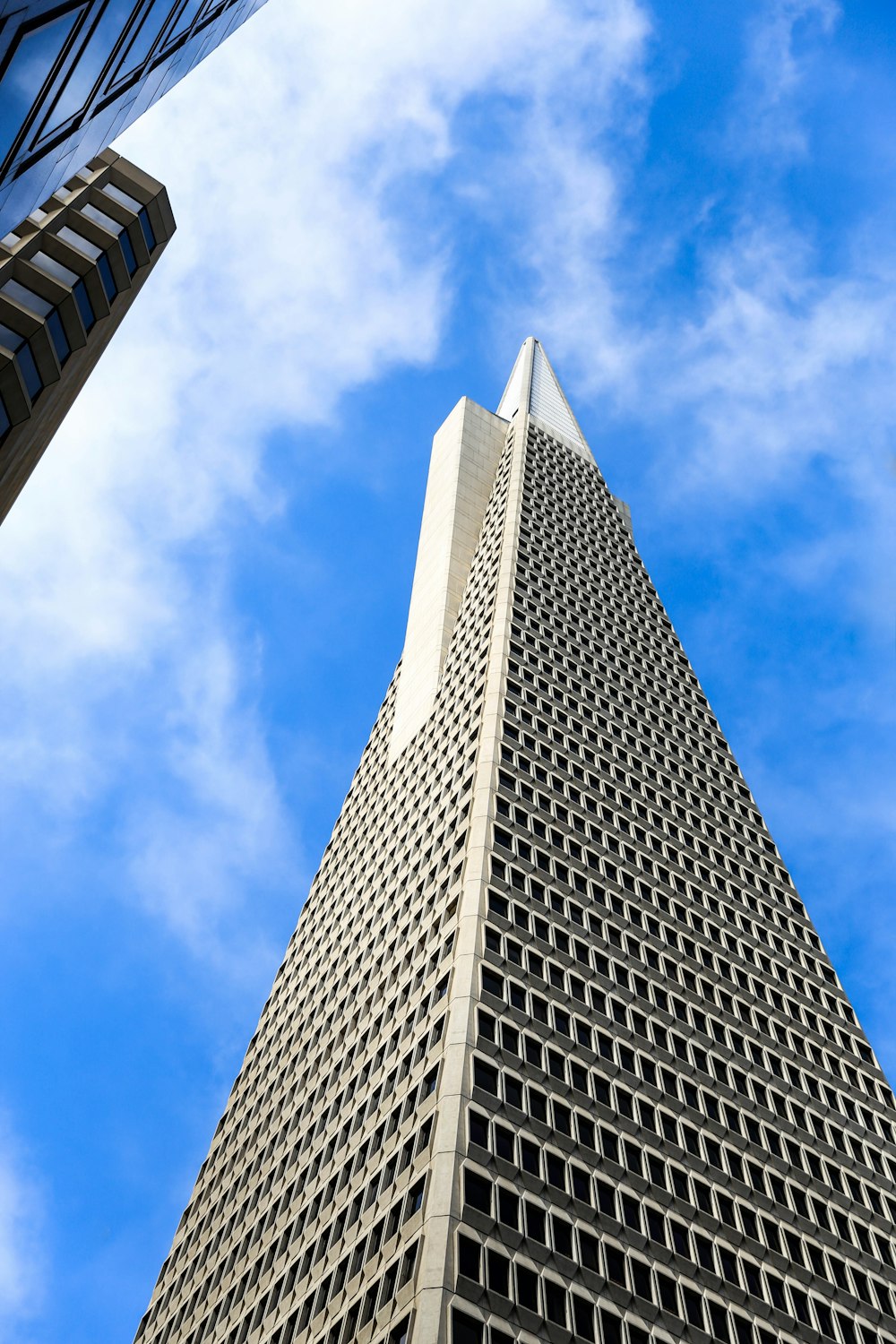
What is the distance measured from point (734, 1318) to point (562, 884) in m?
21.3

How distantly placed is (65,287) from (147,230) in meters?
11.7

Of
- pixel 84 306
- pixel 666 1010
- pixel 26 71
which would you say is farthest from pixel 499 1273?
pixel 26 71

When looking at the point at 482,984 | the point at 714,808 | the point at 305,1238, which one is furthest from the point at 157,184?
the point at 714,808

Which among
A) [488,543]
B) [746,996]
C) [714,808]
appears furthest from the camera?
[488,543]

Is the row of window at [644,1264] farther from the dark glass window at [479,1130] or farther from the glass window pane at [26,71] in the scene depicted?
the glass window pane at [26,71]

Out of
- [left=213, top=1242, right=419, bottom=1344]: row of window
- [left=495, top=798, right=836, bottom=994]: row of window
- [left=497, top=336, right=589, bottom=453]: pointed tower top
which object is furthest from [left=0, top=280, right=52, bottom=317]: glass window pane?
[left=497, top=336, right=589, bottom=453]: pointed tower top

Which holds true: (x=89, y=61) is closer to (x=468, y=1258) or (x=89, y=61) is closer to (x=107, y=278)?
(x=107, y=278)

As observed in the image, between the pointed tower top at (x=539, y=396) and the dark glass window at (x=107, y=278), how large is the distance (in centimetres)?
9154

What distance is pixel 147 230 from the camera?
41.1m

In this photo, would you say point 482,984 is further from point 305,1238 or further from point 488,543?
point 488,543

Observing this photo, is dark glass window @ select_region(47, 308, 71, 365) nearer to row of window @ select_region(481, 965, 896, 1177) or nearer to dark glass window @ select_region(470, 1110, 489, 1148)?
dark glass window @ select_region(470, 1110, 489, 1148)

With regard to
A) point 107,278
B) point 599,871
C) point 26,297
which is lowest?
point 26,297

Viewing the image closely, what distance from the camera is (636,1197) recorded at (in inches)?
1742

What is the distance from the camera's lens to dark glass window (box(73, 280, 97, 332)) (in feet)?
106
